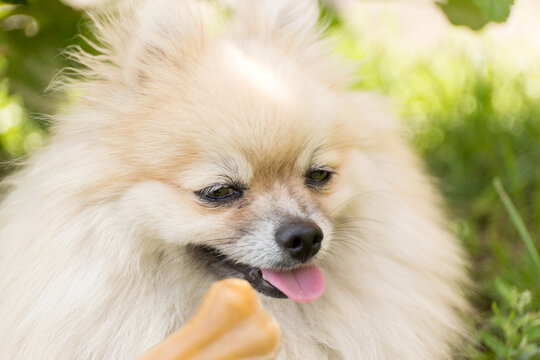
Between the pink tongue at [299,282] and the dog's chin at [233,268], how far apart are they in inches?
0.9

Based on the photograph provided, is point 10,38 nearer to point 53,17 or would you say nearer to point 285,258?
point 53,17

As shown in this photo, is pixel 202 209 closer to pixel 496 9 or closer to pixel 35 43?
pixel 496 9

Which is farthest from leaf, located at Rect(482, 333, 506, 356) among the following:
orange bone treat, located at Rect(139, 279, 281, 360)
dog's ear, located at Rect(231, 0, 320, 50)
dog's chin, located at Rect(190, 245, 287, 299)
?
dog's ear, located at Rect(231, 0, 320, 50)

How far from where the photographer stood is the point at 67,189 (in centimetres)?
214

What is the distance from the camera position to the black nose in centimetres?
205

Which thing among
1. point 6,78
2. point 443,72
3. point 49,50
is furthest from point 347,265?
point 443,72

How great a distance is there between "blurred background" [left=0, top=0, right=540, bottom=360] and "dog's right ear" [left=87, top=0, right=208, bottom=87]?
0.38 m

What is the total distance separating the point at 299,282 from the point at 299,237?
240 mm

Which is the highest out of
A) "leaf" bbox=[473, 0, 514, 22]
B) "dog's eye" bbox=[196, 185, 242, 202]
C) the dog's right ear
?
the dog's right ear

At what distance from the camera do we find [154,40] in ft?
7.32

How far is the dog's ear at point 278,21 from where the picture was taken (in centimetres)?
246

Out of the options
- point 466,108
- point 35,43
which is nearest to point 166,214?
point 35,43

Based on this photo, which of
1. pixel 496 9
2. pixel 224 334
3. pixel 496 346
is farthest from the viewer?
pixel 496 346

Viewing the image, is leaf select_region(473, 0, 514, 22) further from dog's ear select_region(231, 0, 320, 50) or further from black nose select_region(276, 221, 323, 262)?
black nose select_region(276, 221, 323, 262)
